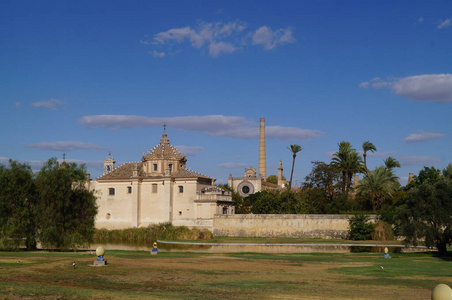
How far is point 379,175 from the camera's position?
232ft

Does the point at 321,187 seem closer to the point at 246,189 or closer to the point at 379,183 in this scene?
the point at 379,183

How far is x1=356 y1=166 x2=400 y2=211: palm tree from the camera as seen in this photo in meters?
70.3

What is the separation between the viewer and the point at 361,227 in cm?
5884

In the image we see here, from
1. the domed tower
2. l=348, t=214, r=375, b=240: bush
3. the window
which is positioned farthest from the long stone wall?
the window

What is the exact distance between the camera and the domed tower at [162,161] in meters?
76.5

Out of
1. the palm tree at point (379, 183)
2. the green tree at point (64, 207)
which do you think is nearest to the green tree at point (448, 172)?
the palm tree at point (379, 183)

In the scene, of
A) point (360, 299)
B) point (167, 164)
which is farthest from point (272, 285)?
point (167, 164)

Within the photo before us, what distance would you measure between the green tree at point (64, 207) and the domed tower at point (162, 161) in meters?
35.7

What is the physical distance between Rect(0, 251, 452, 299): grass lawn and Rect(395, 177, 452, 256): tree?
3.95 metres

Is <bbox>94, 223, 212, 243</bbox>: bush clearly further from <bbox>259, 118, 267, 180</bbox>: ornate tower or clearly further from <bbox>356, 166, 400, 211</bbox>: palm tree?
<bbox>259, 118, 267, 180</bbox>: ornate tower

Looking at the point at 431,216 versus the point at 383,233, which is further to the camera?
the point at 383,233

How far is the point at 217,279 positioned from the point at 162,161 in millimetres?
53738

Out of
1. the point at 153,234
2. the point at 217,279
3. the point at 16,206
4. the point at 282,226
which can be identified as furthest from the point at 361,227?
the point at 217,279

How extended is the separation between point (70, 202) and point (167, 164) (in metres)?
38.2
